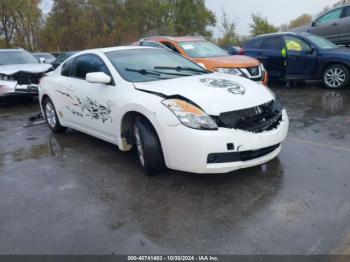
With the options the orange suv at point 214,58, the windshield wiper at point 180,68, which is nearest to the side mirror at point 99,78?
the windshield wiper at point 180,68

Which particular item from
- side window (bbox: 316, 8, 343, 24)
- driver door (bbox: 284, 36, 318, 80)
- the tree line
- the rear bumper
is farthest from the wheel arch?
the tree line

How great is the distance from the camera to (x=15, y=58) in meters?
10.8

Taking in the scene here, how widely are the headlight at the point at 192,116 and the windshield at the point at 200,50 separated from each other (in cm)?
560

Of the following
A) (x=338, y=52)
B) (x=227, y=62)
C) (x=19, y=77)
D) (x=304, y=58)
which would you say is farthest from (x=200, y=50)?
(x=19, y=77)

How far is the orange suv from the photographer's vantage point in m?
8.25

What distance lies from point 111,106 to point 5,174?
5.52 ft

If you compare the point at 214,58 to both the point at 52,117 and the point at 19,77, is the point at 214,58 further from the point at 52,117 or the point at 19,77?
the point at 19,77

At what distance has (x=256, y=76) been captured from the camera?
8438 millimetres

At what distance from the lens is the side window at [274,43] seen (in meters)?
10.4

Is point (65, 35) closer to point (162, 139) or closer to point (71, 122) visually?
point (71, 122)

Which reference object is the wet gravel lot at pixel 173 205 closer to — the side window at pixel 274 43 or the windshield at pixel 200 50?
the windshield at pixel 200 50

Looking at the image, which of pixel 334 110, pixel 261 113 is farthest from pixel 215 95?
pixel 334 110

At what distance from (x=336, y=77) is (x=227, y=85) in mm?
6346

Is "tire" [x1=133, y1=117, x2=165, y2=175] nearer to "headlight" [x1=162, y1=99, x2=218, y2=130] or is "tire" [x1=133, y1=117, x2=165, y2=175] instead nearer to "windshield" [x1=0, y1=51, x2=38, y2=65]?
"headlight" [x1=162, y1=99, x2=218, y2=130]
